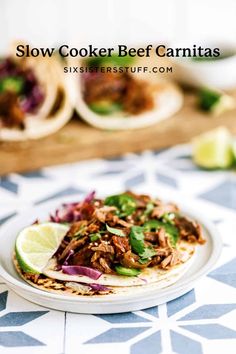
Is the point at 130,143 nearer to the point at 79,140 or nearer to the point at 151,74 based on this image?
the point at 79,140

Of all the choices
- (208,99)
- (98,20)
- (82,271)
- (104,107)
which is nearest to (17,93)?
(104,107)

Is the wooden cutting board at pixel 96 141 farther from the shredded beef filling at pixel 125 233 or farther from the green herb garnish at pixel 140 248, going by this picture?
the green herb garnish at pixel 140 248

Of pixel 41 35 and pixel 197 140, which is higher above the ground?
pixel 41 35

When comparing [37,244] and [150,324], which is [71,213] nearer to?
[37,244]

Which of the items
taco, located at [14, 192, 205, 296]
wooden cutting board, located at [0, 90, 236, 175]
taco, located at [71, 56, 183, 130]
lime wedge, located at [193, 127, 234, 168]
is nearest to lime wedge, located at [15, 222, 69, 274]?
taco, located at [14, 192, 205, 296]

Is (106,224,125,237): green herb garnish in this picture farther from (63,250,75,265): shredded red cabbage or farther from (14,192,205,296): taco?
(63,250,75,265): shredded red cabbage

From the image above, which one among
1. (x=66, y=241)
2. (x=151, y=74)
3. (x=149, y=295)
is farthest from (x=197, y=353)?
(x=151, y=74)
